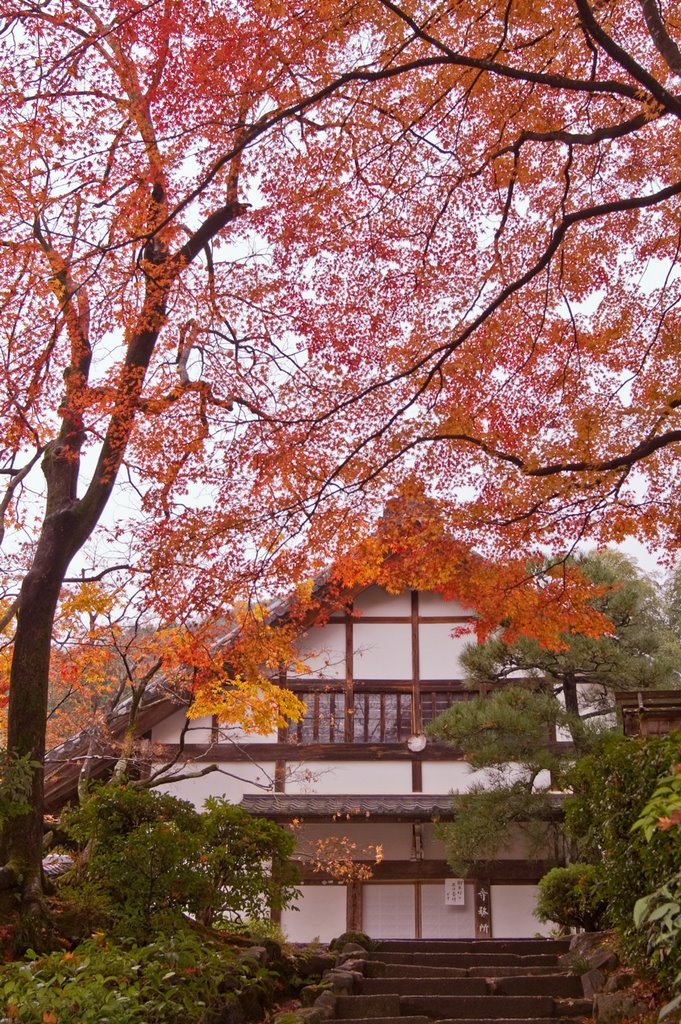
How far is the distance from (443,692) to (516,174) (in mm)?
9841

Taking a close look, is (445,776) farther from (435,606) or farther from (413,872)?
(435,606)

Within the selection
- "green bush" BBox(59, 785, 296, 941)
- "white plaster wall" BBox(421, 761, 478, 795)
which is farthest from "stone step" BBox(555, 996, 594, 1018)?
"white plaster wall" BBox(421, 761, 478, 795)

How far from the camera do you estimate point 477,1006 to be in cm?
811

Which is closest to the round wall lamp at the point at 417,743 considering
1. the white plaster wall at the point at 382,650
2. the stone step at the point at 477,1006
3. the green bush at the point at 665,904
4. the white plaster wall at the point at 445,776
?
the white plaster wall at the point at 445,776

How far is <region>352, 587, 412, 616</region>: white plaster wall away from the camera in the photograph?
49.4ft

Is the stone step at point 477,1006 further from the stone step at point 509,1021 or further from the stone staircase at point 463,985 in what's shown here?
the stone step at point 509,1021

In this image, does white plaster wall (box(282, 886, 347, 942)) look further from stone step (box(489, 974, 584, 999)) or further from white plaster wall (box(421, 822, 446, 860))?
stone step (box(489, 974, 584, 999))

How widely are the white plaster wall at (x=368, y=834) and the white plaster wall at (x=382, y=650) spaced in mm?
2249

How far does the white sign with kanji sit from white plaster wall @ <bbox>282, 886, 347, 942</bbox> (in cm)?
152

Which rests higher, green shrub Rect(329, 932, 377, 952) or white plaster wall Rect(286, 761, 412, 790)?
white plaster wall Rect(286, 761, 412, 790)

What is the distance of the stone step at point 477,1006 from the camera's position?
7.96 m

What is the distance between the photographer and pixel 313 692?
14695 mm

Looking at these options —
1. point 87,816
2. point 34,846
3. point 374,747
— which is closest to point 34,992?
point 34,846

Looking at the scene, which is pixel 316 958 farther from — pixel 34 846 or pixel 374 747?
pixel 374 747
